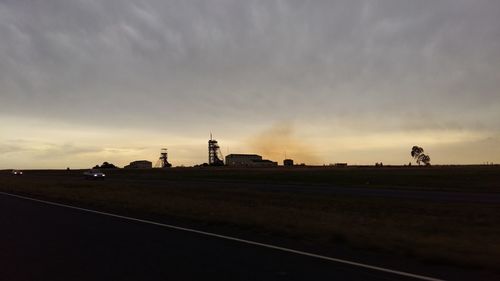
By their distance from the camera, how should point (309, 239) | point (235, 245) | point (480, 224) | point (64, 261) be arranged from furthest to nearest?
point (480, 224) < point (309, 239) < point (235, 245) < point (64, 261)

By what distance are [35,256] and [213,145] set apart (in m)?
186

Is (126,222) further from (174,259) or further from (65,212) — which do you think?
(174,259)

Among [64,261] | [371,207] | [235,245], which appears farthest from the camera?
[371,207]

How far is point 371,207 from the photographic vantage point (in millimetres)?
26438

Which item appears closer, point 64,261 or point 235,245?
point 64,261

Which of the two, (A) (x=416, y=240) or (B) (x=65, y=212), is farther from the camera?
(B) (x=65, y=212)

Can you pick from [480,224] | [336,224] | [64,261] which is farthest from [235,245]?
[480,224]

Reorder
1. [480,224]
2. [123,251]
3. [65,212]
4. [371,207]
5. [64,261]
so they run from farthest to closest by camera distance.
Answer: [371,207]
[65,212]
[480,224]
[123,251]
[64,261]

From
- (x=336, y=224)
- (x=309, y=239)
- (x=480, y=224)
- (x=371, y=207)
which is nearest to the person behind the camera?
(x=309, y=239)

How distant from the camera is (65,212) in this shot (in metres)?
21.2

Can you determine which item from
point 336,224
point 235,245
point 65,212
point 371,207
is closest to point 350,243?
point 235,245

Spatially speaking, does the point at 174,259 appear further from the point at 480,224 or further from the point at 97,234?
the point at 480,224

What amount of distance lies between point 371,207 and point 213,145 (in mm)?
170873

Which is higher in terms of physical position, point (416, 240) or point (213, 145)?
point (213, 145)
